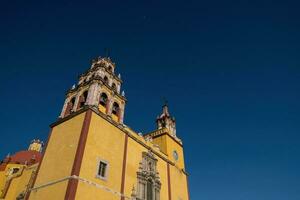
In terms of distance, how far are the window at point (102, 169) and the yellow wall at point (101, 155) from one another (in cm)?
33

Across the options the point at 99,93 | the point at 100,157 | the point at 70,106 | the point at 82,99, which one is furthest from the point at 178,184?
the point at 70,106

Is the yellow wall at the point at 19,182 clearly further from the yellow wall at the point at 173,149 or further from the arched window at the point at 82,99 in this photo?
the yellow wall at the point at 173,149

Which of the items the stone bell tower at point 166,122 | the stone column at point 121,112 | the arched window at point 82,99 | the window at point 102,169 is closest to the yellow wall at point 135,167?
the stone column at point 121,112

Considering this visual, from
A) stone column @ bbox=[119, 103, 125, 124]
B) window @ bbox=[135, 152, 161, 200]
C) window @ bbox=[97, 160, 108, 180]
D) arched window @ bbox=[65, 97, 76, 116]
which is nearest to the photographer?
window @ bbox=[97, 160, 108, 180]

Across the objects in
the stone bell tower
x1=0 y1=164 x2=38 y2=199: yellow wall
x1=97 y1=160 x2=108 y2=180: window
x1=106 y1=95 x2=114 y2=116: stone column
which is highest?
the stone bell tower

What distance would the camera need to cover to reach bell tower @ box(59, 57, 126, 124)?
82.7ft

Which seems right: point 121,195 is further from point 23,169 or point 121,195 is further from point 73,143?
point 23,169

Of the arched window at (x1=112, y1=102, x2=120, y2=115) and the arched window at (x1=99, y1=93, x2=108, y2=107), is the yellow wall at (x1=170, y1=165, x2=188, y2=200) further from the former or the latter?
the arched window at (x1=99, y1=93, x2=108, y2=107)

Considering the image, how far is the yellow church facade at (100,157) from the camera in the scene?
62.4ft

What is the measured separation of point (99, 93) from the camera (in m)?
25.4

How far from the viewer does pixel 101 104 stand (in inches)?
1038

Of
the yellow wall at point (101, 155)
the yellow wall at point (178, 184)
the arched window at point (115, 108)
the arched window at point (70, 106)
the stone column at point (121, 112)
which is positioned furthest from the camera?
the yellow wall at point (178, 184)

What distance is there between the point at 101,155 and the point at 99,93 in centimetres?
690

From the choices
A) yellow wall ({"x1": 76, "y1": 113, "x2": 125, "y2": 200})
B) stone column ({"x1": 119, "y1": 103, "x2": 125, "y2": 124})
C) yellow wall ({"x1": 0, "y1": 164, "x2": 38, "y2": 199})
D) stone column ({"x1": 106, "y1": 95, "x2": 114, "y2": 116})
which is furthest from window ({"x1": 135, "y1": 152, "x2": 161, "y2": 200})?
yellow wall ({"x1": 0, "y1": 164, "x2": 38, "y2": 199})
